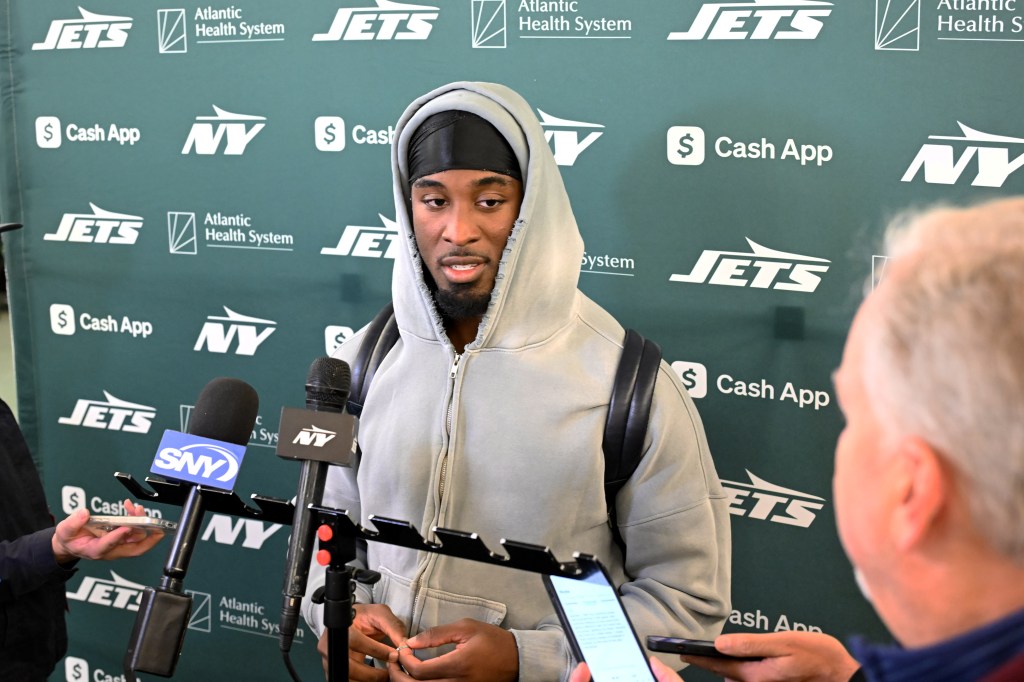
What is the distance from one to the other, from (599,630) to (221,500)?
1.51ft

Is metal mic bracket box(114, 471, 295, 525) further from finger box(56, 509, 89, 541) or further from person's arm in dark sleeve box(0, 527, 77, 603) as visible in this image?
person's arm in dark sleeve box(0, 527, 77, 603)

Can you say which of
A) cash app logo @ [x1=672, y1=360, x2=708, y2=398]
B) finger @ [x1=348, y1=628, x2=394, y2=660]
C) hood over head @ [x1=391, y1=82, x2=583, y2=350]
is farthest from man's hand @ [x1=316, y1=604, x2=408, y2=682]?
cash app logo @ [x1=672, y1=360, x2=708, y2=398]

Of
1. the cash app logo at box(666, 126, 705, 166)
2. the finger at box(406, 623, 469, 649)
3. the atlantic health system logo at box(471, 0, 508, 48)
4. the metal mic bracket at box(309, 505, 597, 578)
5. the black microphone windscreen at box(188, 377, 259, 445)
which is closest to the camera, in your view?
the metal mic bracket at box(309, 505, 597, 578)

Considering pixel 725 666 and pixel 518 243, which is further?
pixel 518 243

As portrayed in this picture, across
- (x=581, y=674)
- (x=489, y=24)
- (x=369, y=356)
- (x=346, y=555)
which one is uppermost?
(x=489, y=24)

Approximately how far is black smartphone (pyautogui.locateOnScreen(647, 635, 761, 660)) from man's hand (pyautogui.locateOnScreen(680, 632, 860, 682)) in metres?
0.01

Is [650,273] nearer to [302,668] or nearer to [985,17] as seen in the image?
[985,17]

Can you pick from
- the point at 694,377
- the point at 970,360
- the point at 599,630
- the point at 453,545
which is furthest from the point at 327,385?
the point at 694,377

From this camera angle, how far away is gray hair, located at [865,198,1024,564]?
655mm

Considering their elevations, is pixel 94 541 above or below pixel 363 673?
above

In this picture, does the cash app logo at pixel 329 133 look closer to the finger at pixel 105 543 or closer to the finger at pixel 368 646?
the finger at pixel 105 543

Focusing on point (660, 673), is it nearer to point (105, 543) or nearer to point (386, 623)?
point (386, 623)

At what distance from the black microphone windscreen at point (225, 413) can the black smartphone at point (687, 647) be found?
566mm

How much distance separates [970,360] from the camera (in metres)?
0.66
